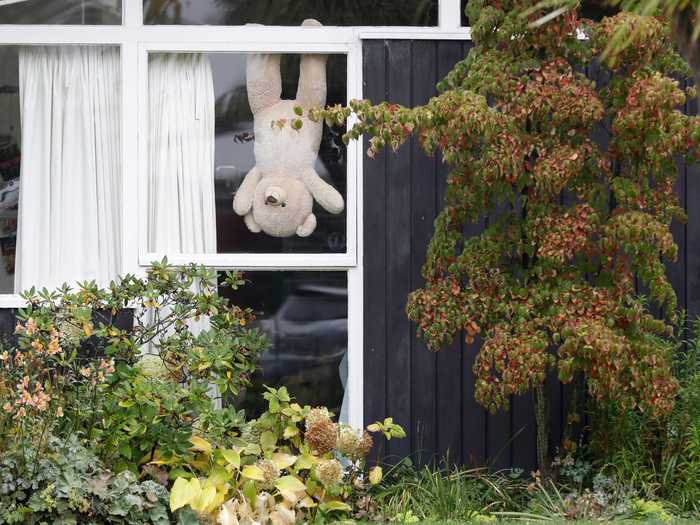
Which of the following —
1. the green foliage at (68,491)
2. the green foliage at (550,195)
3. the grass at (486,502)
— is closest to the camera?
the green foliage at (68,491)

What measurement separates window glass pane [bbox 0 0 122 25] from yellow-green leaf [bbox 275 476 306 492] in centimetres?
299

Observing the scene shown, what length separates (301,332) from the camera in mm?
6797

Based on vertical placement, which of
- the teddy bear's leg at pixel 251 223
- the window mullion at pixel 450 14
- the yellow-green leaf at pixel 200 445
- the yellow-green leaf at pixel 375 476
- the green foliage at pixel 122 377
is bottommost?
the yellow-green leaf at pixel 375 476

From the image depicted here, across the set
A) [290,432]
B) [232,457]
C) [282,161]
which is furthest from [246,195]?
[232,457]

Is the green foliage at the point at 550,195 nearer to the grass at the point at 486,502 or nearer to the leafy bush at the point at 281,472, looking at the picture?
the grass at the point at 486,502

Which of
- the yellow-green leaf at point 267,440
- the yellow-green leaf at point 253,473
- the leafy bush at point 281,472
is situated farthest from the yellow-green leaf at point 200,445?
the yellow-green leaf at point 267,440

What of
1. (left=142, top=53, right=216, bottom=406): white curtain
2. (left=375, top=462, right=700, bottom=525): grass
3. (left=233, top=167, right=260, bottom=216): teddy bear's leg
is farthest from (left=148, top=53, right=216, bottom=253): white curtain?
(left=375, top=462, right=700, bottom=525): grass

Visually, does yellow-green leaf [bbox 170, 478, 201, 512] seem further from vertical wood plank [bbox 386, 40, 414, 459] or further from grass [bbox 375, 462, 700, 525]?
vertical wood plank [bbox 386, 40, 414, 459]

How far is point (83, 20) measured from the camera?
6.77 metres

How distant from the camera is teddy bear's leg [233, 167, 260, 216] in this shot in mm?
6758

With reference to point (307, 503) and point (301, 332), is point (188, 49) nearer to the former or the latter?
point (301, 332)

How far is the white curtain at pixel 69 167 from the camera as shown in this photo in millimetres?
6785

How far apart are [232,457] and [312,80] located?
2.42m

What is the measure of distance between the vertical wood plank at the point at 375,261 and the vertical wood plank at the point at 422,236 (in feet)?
0.60
